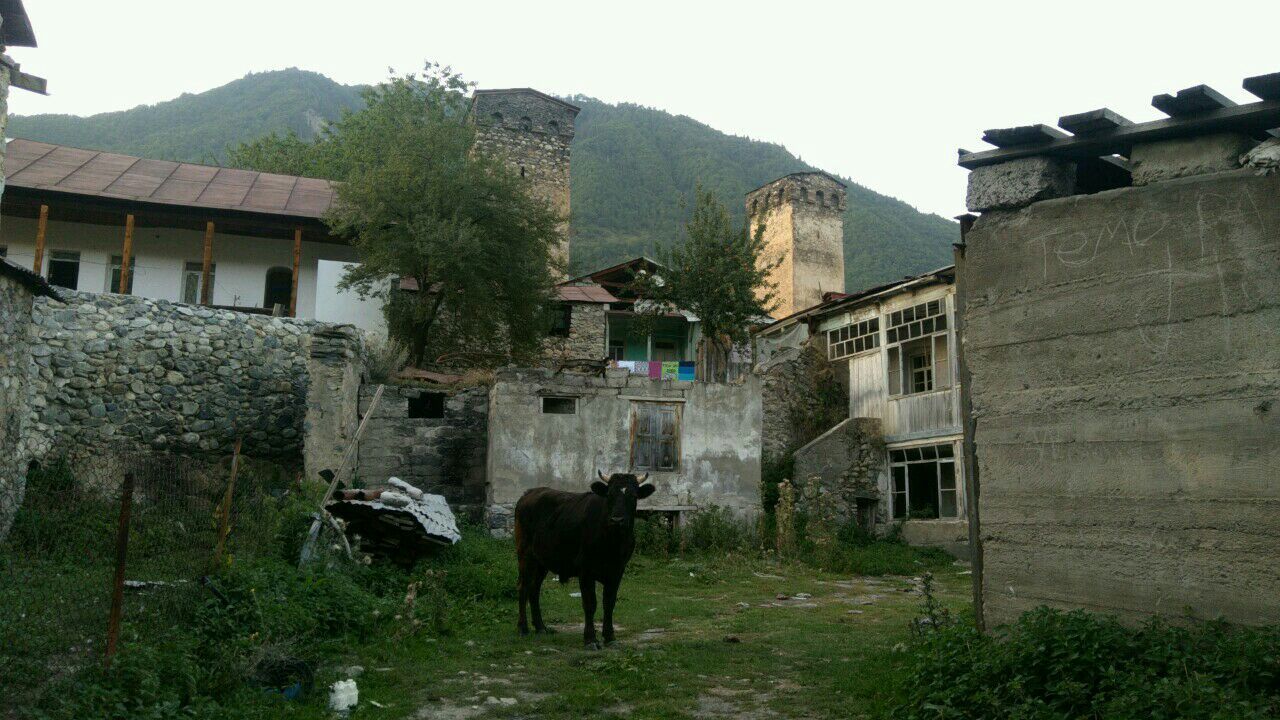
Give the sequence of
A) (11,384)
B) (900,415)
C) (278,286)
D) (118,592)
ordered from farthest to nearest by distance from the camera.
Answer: (278,286)
(900,415)
(11,384)
(118,592)

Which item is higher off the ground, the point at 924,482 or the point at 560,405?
the point at 560,405

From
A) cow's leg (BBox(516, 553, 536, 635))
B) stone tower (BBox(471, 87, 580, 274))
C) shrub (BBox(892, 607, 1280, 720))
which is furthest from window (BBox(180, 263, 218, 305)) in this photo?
shrub (BBox(892, 607, 1280, 720))

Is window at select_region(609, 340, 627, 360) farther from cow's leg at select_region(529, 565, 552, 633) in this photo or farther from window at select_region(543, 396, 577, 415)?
cow's leg at select_region(529, 565, 552, 633)

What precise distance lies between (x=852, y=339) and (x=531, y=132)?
19.5m

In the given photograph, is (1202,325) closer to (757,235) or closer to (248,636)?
(248,636)

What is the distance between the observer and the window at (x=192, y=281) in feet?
76.9

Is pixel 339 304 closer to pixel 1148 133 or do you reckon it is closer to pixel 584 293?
pixel 584 293

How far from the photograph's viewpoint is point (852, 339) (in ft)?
78.6

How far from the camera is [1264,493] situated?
562 centimetres

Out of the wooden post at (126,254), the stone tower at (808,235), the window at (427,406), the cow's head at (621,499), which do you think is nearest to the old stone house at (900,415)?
the window at (427,406)

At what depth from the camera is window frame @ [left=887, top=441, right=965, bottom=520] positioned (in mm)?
19781

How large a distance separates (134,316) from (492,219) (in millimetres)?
8464

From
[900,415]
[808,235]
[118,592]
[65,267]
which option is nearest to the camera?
[118,592]

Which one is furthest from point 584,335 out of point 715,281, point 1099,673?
point 1099,673
